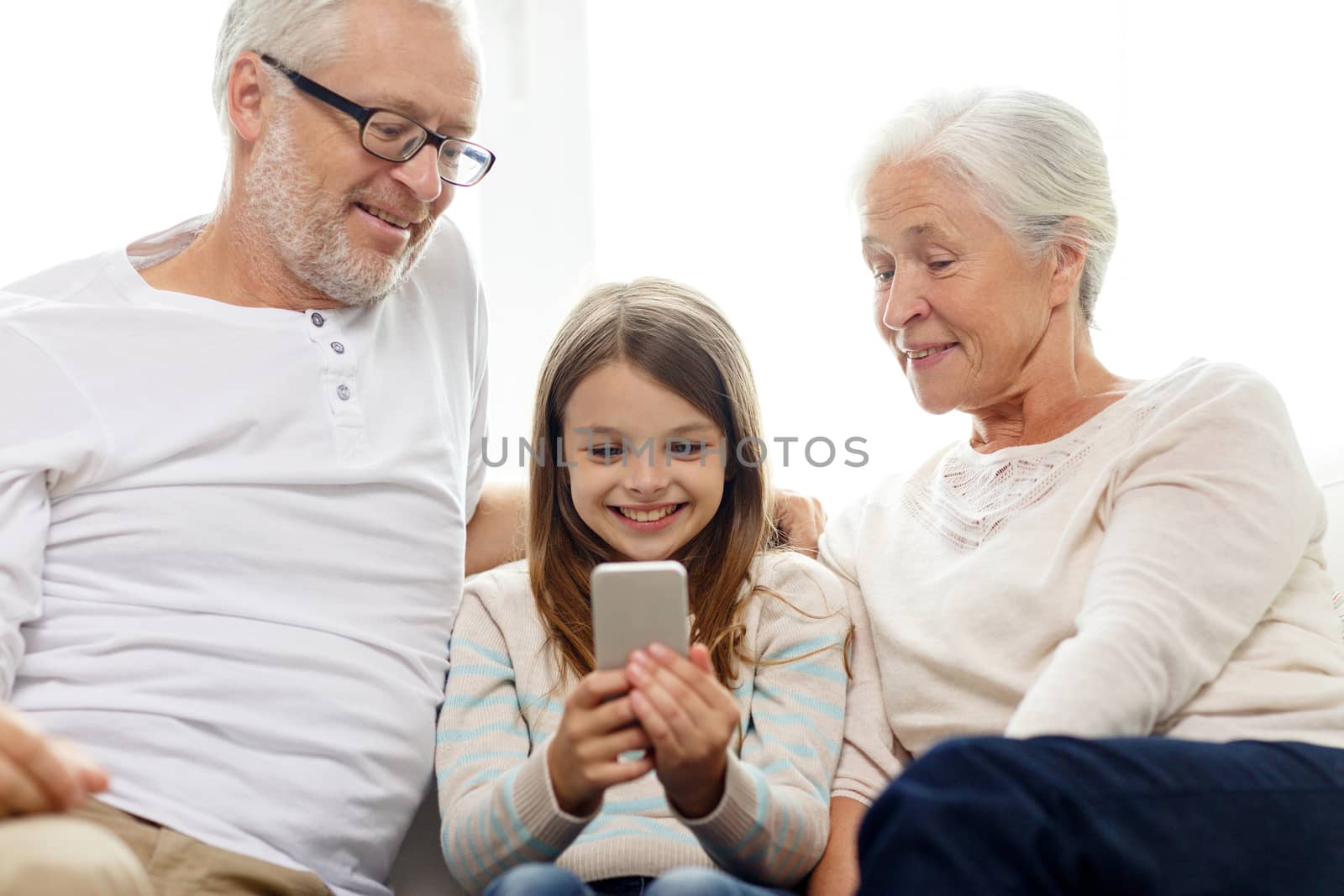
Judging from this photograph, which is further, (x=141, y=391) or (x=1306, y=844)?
(x=141, y=391)

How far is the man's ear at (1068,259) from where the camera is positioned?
1629mm

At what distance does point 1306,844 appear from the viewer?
3.61 feet

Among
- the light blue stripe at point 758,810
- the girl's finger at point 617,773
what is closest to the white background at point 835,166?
the light blue stripe at point 758,810

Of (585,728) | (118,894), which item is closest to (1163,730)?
(585,728)

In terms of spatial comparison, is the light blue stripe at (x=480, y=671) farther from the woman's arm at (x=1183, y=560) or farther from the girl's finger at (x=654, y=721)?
the woman's arm at (x=1183, y=560)

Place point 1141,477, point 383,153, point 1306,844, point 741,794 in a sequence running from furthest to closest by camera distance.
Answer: point 383,153, point 1141,477, point 741,794, point 1306,844

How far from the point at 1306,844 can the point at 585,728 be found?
2.25 feet

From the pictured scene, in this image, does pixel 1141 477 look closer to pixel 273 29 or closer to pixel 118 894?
pixel 118 894

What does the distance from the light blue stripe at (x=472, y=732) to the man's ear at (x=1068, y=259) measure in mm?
936

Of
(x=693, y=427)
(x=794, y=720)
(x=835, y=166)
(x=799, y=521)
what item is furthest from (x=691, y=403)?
(x=835, y=166)

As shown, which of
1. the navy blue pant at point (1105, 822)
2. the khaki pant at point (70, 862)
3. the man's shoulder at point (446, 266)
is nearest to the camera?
the khaki pant at point (70, 862)

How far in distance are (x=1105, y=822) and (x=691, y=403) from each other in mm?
795

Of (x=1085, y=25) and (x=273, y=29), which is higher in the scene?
(x=1085, y=25)

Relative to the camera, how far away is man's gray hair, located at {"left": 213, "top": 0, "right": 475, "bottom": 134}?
63.2 inches
